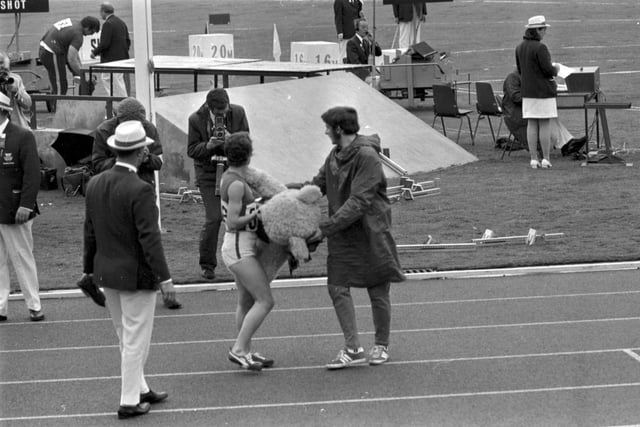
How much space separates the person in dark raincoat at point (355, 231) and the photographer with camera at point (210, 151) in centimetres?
268

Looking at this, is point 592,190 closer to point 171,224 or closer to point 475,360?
point 171,224

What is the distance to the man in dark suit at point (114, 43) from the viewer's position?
21312 millimetres

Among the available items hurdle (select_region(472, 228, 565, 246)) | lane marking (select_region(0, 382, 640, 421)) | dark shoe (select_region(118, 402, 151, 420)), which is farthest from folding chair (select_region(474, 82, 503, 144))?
dark shoe (select_region(118, 402, 151, 420))

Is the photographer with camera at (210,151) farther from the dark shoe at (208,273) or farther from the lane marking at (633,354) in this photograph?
the lane marking at (633,354)

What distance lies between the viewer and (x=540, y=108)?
1722 cm

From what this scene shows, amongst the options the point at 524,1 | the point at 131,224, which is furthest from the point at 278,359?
the point at 524,1

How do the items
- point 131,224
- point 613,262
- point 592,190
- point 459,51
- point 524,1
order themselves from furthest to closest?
point 524,1
point 459,51
point 592,190
point 613,262
point 131,224

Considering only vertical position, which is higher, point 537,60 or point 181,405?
point 537,60

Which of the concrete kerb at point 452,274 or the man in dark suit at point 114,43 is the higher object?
the man in dark suit at point 114,43

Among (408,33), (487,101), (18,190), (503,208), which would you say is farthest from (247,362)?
(408,33)

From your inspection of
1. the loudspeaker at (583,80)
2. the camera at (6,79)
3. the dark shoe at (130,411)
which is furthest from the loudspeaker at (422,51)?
the dark shoe at (130,411)

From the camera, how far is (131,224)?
750 cm

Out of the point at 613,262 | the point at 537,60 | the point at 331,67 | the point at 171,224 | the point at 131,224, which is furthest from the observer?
the point at 331,67

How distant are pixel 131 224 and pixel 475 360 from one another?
9.11 ft
